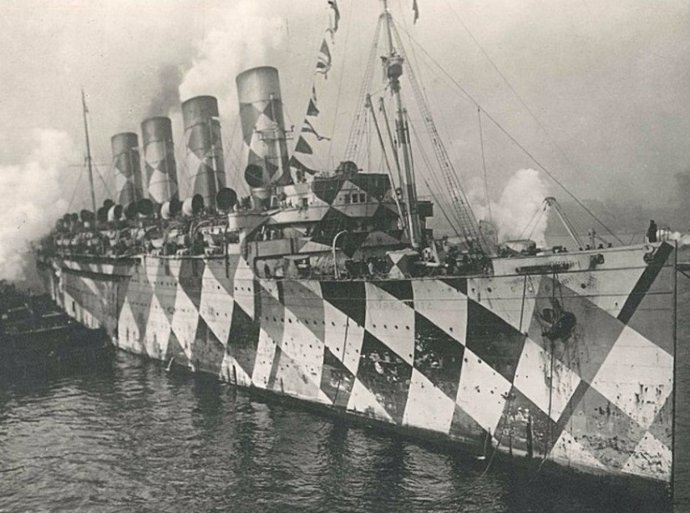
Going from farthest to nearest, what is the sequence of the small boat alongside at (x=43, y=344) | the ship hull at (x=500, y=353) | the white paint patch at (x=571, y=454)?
the small boat alongside at (x=43, y=344)
the white paint patch at (x=571, y=454)
the ship hull at (x=500, y=353)

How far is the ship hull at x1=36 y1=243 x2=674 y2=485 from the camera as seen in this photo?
910 centimetres

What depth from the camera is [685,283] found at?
132ft

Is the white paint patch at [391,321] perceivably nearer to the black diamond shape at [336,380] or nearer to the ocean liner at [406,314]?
the ocean liner at [406,314]

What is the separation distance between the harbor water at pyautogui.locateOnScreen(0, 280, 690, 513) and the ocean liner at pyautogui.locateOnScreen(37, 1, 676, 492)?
676 millimetres

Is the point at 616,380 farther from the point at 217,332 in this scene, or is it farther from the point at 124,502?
the point at 217,332

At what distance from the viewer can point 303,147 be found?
16.2m

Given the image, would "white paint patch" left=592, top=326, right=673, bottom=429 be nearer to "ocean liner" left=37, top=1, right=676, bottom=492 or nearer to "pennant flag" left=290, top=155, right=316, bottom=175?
"ocean liner" left=37, top=1, right=676, bottom=492

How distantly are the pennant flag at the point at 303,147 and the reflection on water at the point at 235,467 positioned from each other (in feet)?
23.4

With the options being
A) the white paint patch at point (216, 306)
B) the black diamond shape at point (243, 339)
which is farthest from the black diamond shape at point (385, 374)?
the white paint patch at point (216, 306)

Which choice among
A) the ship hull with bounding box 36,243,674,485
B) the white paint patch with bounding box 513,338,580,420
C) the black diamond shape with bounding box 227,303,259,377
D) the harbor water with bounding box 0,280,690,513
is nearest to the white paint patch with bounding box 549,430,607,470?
the ship hull with bounding box 36,243,674,485

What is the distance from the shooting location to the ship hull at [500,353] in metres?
9.10

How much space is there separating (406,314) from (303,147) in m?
6.72

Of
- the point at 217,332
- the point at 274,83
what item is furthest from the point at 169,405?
the point at 274,83

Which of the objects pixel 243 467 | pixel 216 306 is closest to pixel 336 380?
pixel 243 467
